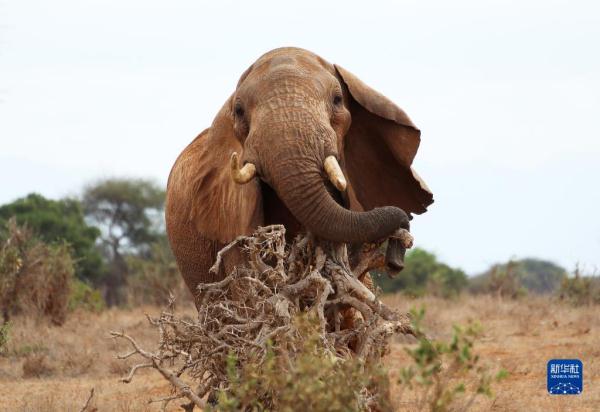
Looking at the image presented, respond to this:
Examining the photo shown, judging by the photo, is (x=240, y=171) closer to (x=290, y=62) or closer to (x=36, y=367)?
(x=290, y=62)

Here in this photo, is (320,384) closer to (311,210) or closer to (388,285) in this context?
(311,210)

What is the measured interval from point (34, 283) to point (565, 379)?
8640 millimetres

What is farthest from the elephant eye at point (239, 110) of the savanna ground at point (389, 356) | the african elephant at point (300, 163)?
the savanna ground at point (389, 356)

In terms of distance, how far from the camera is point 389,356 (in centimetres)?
1103

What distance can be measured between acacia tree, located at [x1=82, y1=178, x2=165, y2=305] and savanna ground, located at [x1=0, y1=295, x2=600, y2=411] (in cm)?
2030

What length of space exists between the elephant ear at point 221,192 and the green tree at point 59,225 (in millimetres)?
22107

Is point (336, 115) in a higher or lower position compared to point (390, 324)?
higher

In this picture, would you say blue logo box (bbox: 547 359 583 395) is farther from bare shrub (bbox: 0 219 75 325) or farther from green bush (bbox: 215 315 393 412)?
bare shrub (bbox: 0 219 75 325)

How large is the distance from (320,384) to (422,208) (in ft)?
9.83

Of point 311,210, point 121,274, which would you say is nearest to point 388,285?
point 121,274

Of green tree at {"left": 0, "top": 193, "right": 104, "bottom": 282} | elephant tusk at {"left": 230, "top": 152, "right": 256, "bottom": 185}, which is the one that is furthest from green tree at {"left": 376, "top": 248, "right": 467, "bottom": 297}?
elephant tusk at {"left": 230, "top": 152, "right": 256, "bottom": 185}

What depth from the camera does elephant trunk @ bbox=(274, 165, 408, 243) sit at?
619 cm

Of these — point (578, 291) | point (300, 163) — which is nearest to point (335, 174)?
point (300, 163)

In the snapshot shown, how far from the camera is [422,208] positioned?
300 inches
